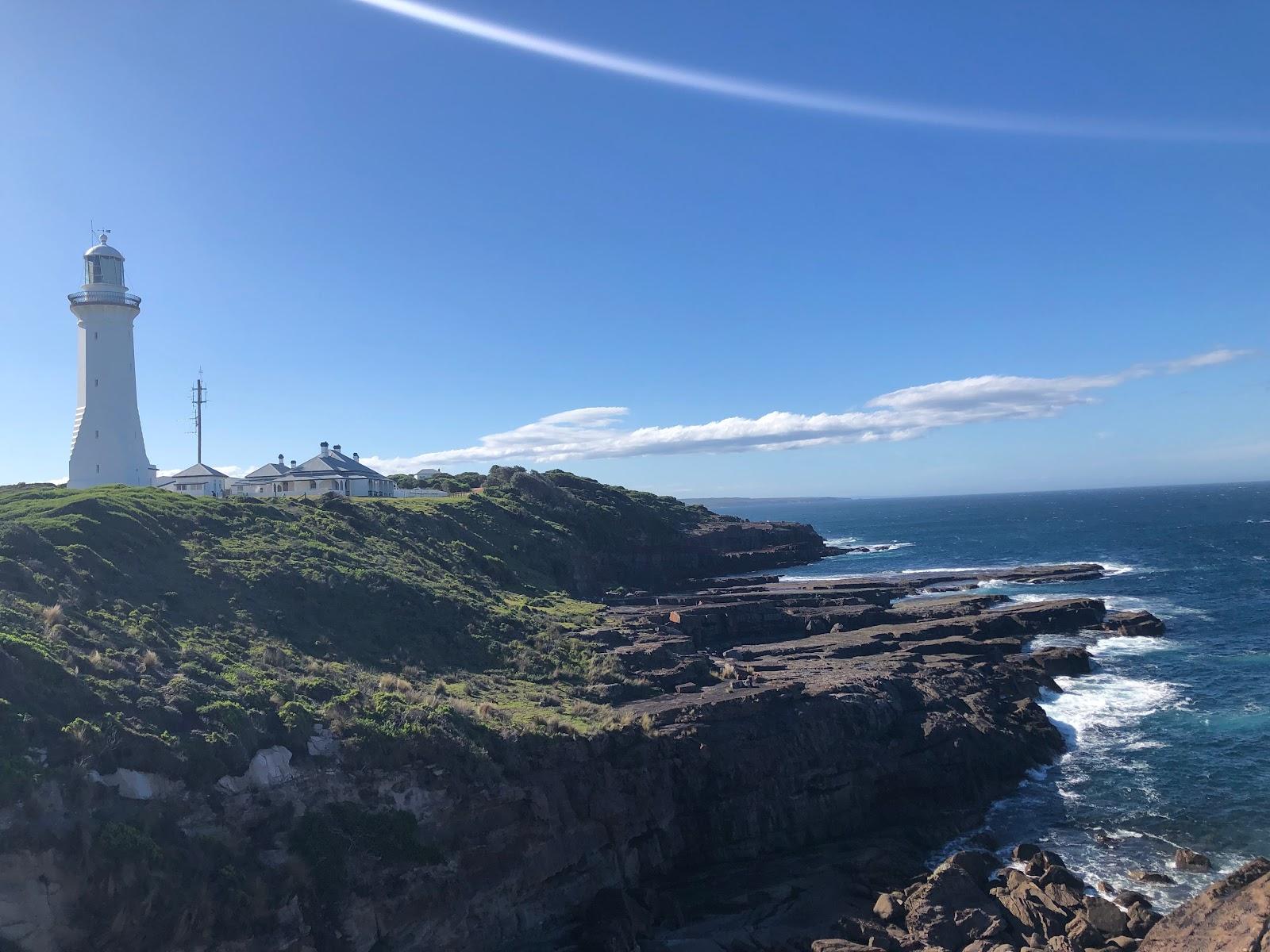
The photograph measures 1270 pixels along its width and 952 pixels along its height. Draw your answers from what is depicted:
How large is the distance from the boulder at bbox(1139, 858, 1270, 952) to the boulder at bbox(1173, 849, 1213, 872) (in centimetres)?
343

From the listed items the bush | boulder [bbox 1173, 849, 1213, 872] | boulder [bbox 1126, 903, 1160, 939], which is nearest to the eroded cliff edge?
the bush

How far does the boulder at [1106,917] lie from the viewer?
2092 centimetres

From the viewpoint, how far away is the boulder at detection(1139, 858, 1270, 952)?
58.4ft

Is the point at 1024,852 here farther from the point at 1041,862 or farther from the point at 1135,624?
the point at 1135,624

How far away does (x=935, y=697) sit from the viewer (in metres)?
35.5

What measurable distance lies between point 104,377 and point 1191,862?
4818cm

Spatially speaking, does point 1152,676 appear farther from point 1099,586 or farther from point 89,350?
point 89,350

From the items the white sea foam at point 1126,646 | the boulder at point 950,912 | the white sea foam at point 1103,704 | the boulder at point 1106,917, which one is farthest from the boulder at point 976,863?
the white sea foam at point 1126,646

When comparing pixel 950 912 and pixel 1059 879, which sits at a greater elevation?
pixel 1059 879

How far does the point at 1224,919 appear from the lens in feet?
61.5

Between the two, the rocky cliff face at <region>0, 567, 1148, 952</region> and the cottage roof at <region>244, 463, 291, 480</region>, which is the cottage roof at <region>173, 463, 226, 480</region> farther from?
the rocky cliff face at <region>0, 567, 1148, 952</region>

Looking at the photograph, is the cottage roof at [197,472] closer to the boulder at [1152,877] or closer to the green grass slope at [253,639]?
the green grass slope at [253,639]

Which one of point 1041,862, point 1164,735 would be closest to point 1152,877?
point 1041,862

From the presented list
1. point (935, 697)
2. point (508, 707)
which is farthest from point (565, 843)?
point (935, 697)
